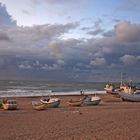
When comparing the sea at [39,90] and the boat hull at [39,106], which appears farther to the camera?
the sea at [39,90]

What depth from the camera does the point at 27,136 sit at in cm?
1872

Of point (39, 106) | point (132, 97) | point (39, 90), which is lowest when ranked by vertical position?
point (39, 106)

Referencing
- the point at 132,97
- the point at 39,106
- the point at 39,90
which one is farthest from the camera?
the point at 39,90

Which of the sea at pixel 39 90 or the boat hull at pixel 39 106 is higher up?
the sea at pixel 39 90

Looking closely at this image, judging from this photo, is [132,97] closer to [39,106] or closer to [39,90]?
[39,106]

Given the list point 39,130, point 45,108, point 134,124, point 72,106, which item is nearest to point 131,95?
point 72,106

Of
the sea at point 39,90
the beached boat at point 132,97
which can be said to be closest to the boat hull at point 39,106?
the beached boat at point 132,97

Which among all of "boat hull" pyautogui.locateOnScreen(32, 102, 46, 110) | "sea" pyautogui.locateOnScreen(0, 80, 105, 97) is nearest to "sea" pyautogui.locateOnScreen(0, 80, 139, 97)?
"sea" pyautogui.locateOnScreen(0, 80, 105, 97)

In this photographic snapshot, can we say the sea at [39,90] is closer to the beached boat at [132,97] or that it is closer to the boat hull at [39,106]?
the beached boat at [132,97]

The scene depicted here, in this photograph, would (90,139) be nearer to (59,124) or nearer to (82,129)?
(82,129)

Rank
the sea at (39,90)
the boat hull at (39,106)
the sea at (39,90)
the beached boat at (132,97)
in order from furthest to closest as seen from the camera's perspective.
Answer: the sea at (39,90), the sea at (39,90), the beached boat at (132,97), the boat hull at (39,106)

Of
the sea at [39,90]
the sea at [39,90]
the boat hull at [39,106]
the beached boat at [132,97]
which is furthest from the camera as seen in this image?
the sea at [39,90]

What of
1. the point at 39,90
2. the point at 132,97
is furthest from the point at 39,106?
the point at 39,90

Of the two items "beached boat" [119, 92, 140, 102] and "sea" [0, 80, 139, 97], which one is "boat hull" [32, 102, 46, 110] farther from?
"sea" [0, 80, 139, 97]
